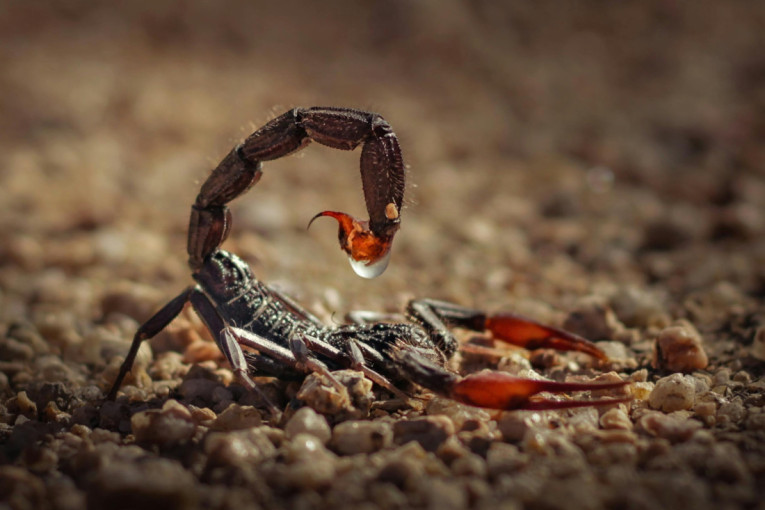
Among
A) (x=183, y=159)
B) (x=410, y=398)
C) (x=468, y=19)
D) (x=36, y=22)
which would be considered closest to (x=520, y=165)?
(x=468, y=19)

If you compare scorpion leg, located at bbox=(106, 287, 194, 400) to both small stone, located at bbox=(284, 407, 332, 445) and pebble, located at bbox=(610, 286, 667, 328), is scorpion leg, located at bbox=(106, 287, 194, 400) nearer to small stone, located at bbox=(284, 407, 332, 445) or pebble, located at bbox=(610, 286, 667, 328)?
small stone, located at bbox=(284, 407, 332, 445)

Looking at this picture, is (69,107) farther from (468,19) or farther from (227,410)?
(227,410)

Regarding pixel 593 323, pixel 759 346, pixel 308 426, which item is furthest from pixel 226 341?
pixel 759 346

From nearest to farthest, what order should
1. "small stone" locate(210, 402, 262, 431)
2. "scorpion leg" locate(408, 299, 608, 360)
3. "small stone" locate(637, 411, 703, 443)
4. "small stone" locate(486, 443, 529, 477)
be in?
"small stone" locate(486, 443, 529, 477) < "small stone" locate(637, 411, 703, 443) < "small stone" locate(210, 402, 262, 431) < "scorpion leg" locate(408, 299, 608, 360)

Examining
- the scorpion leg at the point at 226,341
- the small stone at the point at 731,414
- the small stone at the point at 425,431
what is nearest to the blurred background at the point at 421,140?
the scorpion leg at the point at 226,341

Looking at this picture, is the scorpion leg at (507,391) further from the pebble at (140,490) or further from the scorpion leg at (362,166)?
the pebble at (140,490)

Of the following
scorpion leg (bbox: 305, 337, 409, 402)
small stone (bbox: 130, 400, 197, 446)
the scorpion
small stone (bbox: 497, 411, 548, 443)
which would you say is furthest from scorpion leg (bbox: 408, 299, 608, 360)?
small stone (bbox: 130, 400, 197, 446)
